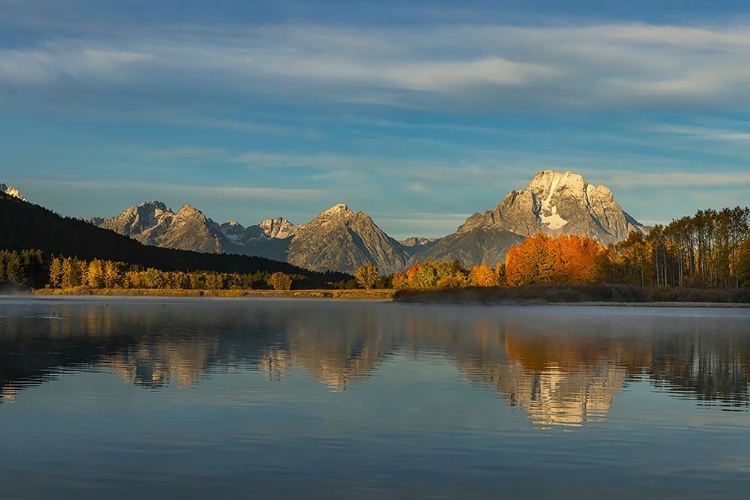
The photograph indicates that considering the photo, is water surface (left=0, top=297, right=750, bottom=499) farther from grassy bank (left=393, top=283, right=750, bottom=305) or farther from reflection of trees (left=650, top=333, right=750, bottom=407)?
grassy bank (left=393, top=283, right=750, bottom=305)

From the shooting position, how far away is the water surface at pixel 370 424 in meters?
18.6

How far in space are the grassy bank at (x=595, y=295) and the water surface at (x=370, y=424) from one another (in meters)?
110

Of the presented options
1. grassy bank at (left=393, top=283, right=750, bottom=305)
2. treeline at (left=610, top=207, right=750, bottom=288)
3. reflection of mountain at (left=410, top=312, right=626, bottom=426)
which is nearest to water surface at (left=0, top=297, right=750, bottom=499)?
reflection of mountain at (left=410, top=312, right=626, bottom=426)

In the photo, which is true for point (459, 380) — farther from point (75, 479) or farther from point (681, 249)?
point (681, 249)

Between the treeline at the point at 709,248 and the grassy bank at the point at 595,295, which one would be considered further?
the treeline at the point at 709,248

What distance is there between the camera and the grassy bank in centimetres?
15350

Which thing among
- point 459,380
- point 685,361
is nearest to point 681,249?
point 685,361

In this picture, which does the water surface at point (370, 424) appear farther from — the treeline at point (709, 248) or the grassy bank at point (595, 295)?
the treeline at point (709, 248)

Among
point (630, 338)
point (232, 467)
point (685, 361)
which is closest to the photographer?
point (232, 467)

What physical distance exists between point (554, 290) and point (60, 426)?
15566cm

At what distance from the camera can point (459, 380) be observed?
1486 inches

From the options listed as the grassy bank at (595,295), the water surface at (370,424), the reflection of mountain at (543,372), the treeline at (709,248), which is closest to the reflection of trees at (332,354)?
the water surface at (370,424)

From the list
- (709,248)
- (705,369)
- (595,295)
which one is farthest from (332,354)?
(709,248)

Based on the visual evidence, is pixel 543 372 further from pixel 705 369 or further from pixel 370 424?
pixel 370 424
